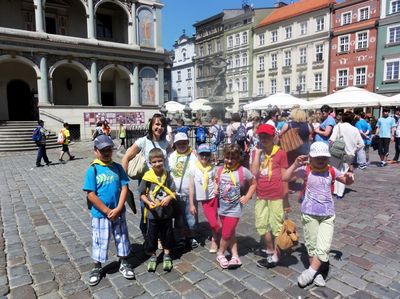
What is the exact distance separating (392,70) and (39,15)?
102 feet

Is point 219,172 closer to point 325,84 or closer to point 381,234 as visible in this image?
point 381,234

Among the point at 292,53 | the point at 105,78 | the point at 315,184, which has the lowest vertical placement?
the point at 315,184

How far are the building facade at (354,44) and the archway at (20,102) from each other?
30772mm

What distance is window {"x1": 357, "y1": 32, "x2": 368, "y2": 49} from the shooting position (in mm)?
30906

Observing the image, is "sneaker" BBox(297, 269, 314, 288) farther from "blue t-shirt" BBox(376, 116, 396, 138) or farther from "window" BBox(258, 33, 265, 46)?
"window" BBox(258, 33, 265, 46)

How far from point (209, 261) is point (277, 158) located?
1520 millimetres

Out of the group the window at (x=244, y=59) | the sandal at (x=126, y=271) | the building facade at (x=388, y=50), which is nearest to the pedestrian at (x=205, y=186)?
the sandal at (x=126, y=271)

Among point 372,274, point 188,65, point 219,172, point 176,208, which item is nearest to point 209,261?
point 176,208

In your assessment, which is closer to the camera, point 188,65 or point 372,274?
point 372,274

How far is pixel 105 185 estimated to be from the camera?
123 inches

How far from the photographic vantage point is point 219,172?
3465 millimetres

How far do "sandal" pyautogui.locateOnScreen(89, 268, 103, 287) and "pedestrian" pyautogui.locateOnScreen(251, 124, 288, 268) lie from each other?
185cm

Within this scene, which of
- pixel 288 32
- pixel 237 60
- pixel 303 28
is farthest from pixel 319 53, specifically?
A: pixel 237 60

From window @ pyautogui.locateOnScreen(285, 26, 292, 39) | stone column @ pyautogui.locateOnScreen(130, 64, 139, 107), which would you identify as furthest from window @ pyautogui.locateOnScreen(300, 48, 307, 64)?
stone column @ pyautogui.locateOnScreen(130, 64, 139, 107)
